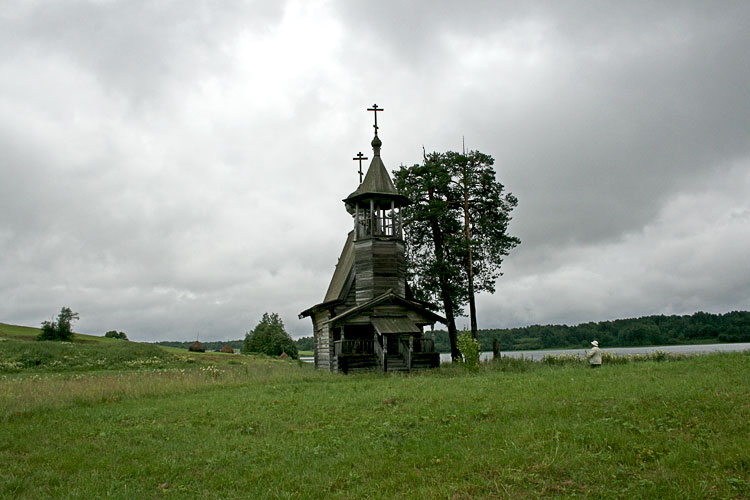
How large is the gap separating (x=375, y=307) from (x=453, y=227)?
27.2 ft

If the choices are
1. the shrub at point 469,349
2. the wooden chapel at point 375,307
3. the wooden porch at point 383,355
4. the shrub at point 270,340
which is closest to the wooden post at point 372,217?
the wooden chapel at point 375,307

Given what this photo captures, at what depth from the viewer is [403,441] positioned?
895 cm

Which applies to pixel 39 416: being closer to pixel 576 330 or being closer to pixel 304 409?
pixel 304 409

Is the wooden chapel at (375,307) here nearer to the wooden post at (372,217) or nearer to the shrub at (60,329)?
the wooden post at (372,217)

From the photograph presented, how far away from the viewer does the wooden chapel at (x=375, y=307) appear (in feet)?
78.7

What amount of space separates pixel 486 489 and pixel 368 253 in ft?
66.6

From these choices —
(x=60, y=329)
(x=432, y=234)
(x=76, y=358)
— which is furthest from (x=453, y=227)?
(x=60, y=329)

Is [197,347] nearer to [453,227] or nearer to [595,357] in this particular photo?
[453,227]

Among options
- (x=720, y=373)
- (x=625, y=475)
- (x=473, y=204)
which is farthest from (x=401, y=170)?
(x=625, y=475)

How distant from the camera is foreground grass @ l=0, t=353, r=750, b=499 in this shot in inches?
267

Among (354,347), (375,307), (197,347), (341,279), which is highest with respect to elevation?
(341,279)

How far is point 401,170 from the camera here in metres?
31.3

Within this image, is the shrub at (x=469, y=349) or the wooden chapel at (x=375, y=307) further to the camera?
the wooden chapel at (x=375, y=307)

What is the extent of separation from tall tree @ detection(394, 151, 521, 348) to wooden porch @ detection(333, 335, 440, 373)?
4800 millimetres
